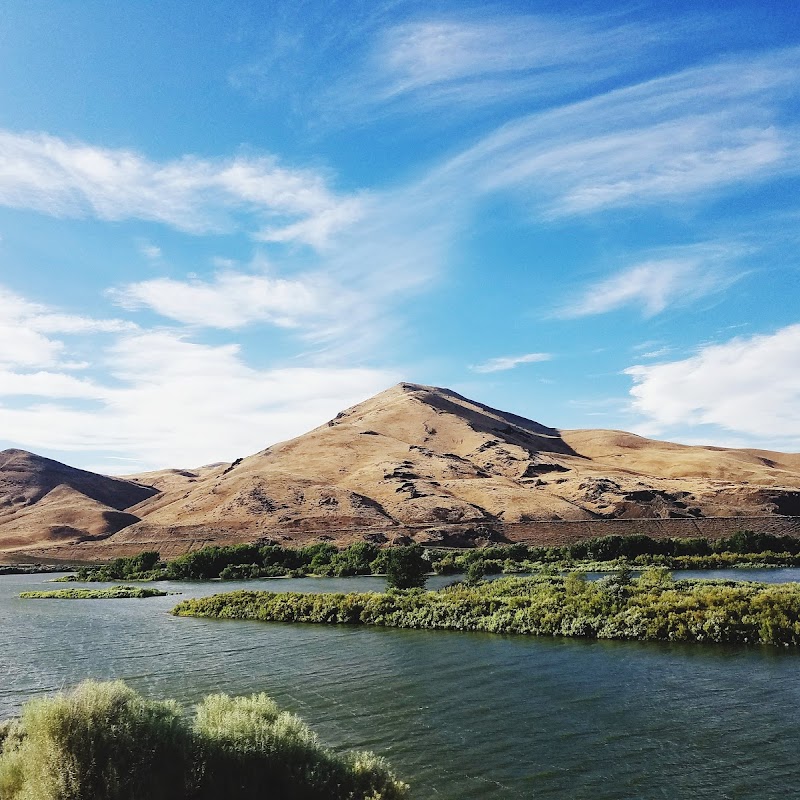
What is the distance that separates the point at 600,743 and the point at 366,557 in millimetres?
69791

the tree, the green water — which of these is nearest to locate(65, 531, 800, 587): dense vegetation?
the tree

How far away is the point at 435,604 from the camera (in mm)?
39812

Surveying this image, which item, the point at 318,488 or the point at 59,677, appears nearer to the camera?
the point at 59,677

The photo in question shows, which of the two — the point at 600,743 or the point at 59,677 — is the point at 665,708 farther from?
the point at 59,677

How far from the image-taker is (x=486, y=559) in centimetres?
8031

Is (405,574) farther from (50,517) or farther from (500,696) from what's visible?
(50,517)

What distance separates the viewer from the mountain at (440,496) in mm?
119812

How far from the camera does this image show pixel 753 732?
17.6 metres

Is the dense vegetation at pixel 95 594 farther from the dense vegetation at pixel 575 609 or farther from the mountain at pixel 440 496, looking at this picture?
the mountain at pixel 440 496

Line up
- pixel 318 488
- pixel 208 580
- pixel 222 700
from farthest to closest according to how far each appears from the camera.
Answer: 1. pixel 318 488
2. pixel 208 580
3. pixel 222 700

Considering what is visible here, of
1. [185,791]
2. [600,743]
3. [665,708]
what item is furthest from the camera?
[665,708]

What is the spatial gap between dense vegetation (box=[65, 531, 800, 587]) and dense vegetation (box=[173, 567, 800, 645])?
19847 millimetres

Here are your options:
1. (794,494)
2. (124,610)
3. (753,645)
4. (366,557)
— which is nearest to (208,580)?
(366,557)

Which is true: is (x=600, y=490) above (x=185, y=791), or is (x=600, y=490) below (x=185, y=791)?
above
